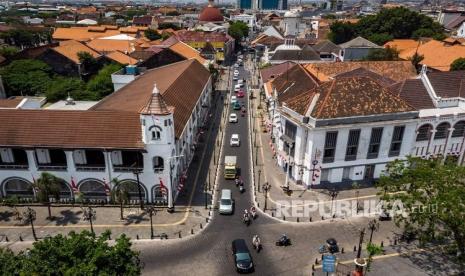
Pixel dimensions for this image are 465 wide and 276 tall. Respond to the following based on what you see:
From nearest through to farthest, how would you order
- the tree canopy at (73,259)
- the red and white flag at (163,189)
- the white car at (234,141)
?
1. the tree canopy at (73,259)
2. the red and white flag at (163,189)
3. the white car at (234,141)

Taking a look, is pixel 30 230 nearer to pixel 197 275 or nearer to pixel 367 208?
pixel 197 275

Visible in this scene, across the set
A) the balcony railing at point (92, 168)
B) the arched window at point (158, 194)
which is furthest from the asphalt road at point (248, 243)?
the balcony railing at point (92, 168)

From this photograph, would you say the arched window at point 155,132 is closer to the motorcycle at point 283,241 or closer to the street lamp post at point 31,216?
the street lamp post at point 31,216

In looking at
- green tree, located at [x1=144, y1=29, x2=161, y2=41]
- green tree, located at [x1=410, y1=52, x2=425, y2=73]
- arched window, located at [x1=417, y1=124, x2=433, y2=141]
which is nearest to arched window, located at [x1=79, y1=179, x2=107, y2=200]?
arched window, located at [x1=417, y1=124, x2=433, y2=141]

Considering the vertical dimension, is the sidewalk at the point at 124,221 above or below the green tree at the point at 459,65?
below

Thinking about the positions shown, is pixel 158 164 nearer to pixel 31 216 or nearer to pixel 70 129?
pixel 70 129
